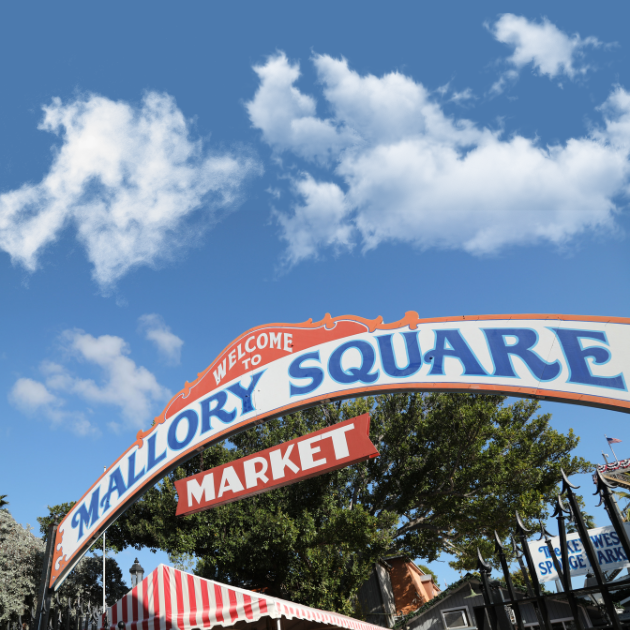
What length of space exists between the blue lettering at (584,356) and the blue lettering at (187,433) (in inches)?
235

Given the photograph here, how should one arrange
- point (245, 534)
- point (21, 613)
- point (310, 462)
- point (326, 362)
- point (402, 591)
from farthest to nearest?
point (402, 591) < point (21, 613) < point (245, 534) < point (326, 362) < point (310, 462)

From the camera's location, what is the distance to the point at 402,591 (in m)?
28.7

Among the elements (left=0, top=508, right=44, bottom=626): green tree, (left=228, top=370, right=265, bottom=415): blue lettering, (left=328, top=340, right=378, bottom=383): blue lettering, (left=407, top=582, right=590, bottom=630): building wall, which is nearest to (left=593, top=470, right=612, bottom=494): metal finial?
(left=328, top=340, right=378, bottom=383): blue lettering

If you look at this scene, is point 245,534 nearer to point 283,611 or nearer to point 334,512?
point 334,512

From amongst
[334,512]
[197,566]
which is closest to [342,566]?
[334,512]

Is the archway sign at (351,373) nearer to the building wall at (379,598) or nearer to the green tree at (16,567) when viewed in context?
the green tree at (16,567)

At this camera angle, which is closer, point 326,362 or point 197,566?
point 326,362

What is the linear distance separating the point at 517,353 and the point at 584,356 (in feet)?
2.42

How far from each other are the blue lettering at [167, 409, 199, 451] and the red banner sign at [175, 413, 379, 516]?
3.56 feet

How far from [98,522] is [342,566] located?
982 centimetres

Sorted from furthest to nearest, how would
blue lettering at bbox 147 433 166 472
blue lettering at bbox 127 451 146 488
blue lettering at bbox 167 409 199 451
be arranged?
blue lettering at bbox 127 451 146 488 → blue lettering at bbox 147 433 166 472 → blue lettering at bbox 167 409 199 451

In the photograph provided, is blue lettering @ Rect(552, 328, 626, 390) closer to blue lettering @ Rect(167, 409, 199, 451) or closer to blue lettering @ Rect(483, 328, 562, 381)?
blue lettering @ Rect(483, 328, 562, 381)

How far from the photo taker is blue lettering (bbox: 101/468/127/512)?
9.16 m

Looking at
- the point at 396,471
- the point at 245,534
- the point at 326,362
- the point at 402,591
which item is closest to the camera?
the point at 326,362
